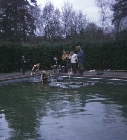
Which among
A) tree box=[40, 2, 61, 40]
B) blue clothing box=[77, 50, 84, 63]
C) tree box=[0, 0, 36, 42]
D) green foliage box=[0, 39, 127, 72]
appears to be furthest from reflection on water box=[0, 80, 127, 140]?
tree box=[40, 2, 61, 40]

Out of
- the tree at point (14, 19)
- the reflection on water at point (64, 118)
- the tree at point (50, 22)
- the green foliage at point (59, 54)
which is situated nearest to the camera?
the reflection on water at point (64, 118)

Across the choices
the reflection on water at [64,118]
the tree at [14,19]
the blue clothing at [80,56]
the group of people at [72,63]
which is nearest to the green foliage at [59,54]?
the group of people at [72,63]

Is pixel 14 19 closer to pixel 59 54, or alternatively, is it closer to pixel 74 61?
pixel 59 54

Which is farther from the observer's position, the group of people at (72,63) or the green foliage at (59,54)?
the green foliage at (59,54)

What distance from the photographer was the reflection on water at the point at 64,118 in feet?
23.9

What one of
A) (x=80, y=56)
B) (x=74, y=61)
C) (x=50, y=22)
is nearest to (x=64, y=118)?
(x=80, y=56)

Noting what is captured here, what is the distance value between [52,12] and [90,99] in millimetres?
52648

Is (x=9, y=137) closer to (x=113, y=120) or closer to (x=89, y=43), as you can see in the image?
(x=113, y=120)

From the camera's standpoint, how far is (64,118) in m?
9.18

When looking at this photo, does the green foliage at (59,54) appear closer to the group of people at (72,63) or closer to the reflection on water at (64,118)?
the group of people at (72,63)

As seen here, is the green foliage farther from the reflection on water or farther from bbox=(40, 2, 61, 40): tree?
bbox=(40, 2, 61, 40): tree

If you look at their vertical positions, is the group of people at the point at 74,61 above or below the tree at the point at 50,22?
below

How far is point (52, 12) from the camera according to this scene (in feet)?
210

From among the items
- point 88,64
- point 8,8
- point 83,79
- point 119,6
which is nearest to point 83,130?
point 83,79
